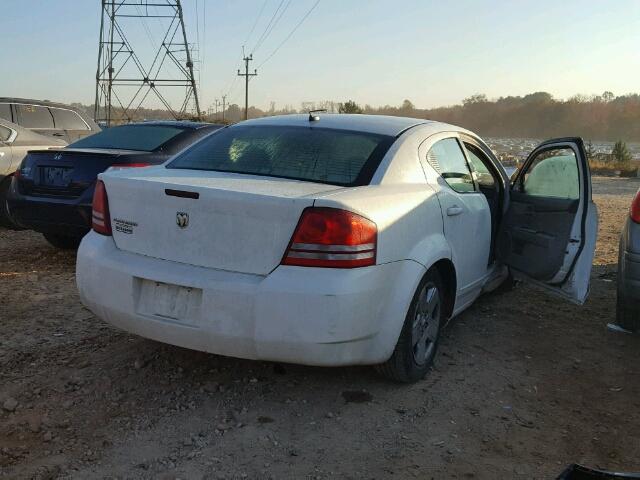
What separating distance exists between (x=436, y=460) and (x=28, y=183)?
503cm

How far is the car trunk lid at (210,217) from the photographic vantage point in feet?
9.70

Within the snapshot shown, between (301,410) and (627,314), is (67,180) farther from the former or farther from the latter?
(627,314)

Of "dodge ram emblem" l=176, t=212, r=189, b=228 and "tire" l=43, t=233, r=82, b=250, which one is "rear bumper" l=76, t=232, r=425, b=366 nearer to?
"dodge ram emblem" l=176, t=212, r=189, b=228

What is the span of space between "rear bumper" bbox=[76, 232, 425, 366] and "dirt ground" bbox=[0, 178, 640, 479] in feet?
1.18

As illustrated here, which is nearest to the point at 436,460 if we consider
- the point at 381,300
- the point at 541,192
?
the point at 381,300

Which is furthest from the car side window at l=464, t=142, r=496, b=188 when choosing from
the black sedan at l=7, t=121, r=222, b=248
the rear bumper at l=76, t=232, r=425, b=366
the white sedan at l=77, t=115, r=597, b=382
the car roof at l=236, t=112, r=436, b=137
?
the black sedan at l=7, t=121, r=222, b=248

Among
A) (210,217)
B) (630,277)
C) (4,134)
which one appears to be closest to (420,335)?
(210,217)

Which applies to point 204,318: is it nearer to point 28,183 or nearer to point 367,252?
point 367,252

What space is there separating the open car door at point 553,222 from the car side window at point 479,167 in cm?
25

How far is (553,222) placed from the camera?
4.52 m

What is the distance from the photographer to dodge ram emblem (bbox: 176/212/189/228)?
3.10m

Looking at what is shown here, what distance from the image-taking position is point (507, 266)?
4.93 m

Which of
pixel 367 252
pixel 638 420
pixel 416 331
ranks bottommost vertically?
pixel 638 420

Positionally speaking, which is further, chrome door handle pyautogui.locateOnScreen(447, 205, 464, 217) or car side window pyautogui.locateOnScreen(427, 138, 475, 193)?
car side window pyautogui.locateOnScreen(427, 138, 475, 193)
